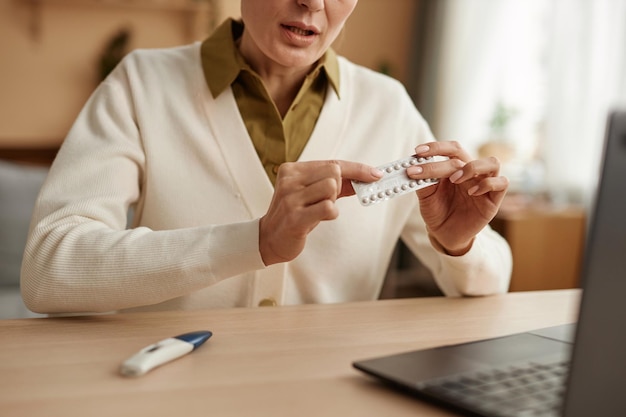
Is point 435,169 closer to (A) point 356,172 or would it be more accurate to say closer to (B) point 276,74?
(A) point 356,172

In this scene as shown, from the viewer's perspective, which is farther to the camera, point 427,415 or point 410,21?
point 410,21

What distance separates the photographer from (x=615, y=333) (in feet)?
1.90

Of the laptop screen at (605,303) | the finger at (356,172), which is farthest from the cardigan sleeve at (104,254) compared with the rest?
the laptop screen at (605,303)

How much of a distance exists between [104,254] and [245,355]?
291 millimetres

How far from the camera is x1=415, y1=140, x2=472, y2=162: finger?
105cm

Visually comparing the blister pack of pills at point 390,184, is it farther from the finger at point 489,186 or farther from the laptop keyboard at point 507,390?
the laptop keyboard at point 507,390

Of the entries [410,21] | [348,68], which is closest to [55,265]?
[348,68]

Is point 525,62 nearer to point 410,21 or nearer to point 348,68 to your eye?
point 410,21

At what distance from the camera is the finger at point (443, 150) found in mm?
1054

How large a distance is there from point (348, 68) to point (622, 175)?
3.38 feet

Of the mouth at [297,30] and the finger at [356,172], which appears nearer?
the finger at [356,172]

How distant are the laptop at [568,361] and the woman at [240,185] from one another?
257mm

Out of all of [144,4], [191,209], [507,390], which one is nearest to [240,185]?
[191,209]

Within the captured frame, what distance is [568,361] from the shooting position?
2.10ft
